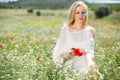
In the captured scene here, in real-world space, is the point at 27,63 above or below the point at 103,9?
above

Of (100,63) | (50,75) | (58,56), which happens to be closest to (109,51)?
(100,63)

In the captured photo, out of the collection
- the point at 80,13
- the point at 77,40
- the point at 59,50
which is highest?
the point at 80,13

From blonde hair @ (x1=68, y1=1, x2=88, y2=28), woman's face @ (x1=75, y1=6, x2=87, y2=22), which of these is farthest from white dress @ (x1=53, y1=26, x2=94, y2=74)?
woman's face @ (x1=75, y1=6, x2=87, y2=22)

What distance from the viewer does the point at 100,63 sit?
22.9ft

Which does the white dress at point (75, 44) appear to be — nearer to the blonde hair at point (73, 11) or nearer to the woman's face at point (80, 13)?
the blonde hair at point (73, 11)

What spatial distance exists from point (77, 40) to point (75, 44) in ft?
0.25

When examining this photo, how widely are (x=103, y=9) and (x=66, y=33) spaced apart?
1367 inches

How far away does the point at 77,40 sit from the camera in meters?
6.62

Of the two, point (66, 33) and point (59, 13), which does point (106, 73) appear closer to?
point (66, 33)

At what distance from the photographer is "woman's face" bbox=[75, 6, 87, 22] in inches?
251

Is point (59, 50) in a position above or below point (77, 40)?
below

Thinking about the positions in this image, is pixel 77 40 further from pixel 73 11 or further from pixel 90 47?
pixel 73 11

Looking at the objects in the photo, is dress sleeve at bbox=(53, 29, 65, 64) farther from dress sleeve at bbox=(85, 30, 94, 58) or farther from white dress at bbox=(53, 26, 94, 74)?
dress sleeve at bbox=(85, 30, 94, 58)

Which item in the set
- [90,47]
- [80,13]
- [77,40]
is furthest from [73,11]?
[90,47]
